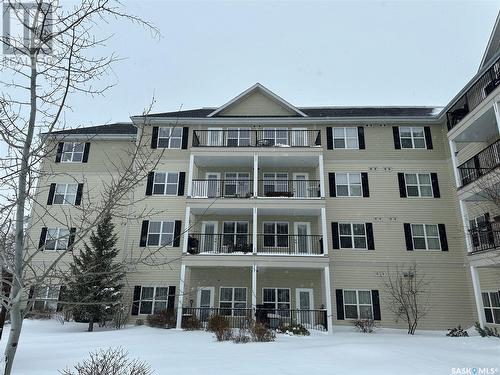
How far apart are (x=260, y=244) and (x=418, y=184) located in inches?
391

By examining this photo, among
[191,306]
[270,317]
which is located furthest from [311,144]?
[191,306]

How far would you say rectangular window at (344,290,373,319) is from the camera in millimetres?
18406

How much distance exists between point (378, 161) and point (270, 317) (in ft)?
36.6

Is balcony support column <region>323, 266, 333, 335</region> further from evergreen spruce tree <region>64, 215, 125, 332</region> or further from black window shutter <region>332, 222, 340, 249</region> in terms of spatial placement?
evergreen spruce tree <region>64, 215, 125, 332</region>

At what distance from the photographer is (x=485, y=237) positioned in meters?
16.9

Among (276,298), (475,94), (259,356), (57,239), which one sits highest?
(475,94)

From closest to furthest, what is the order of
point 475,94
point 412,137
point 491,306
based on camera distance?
point 491,306 < point 475,94 < point 412,137

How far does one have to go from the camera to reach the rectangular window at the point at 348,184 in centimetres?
2069

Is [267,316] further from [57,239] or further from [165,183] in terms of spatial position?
[57,239]

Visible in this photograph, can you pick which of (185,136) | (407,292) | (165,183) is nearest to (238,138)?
(185,136)

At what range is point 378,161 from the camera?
21.2 metres

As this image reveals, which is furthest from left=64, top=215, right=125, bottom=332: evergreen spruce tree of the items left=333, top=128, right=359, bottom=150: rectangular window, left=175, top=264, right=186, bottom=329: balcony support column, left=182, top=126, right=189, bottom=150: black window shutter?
left=333, top=128, right=359, bottom=150: rectangular window

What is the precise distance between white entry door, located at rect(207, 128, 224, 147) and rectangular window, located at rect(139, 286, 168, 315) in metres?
9.04

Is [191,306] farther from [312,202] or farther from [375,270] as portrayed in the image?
[375,270]
